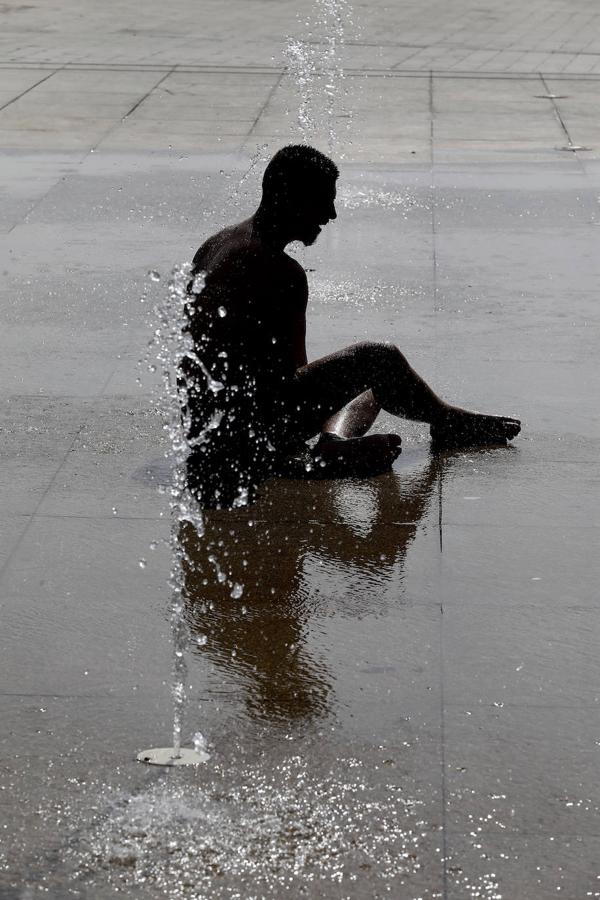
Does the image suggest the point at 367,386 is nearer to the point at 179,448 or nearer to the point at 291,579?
the point at 179,448

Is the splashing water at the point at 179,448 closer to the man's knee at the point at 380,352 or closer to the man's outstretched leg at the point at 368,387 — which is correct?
the man's outstretched leg at the point at 368,387

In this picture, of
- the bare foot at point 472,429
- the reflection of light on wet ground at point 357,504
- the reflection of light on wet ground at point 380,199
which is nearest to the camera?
the reflection of light on wet ground at point 357,504

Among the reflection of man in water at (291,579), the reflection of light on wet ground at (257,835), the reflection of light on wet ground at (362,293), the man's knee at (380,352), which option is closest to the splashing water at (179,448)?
the reflection of man in water at (291,579)

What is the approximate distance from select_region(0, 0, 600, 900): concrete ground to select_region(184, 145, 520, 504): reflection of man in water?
0.16 m

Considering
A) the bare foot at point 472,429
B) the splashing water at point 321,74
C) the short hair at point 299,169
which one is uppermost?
the short hair at point 299,169

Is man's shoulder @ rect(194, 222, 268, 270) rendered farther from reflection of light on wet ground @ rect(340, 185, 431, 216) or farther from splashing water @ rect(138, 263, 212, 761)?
reflection of light on wet ground @ rect(340, 185, 431, 216)

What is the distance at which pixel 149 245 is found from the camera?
889 centimetres

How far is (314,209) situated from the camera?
5.23 meters

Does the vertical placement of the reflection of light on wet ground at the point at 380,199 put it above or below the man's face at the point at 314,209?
below

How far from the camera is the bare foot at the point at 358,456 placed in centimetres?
546

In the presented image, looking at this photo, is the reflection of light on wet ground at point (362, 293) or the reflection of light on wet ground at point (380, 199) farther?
the reflection of light on wet ground at point (380, 199)

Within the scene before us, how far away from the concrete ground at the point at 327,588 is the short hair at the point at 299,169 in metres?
1.05

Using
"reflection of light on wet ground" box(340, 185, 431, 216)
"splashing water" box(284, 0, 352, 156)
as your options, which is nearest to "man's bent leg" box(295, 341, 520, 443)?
"reflection of light on wet ground" box(340, 185, 431, 216)

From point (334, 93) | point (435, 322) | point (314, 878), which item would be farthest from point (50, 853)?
point (334, 93)
